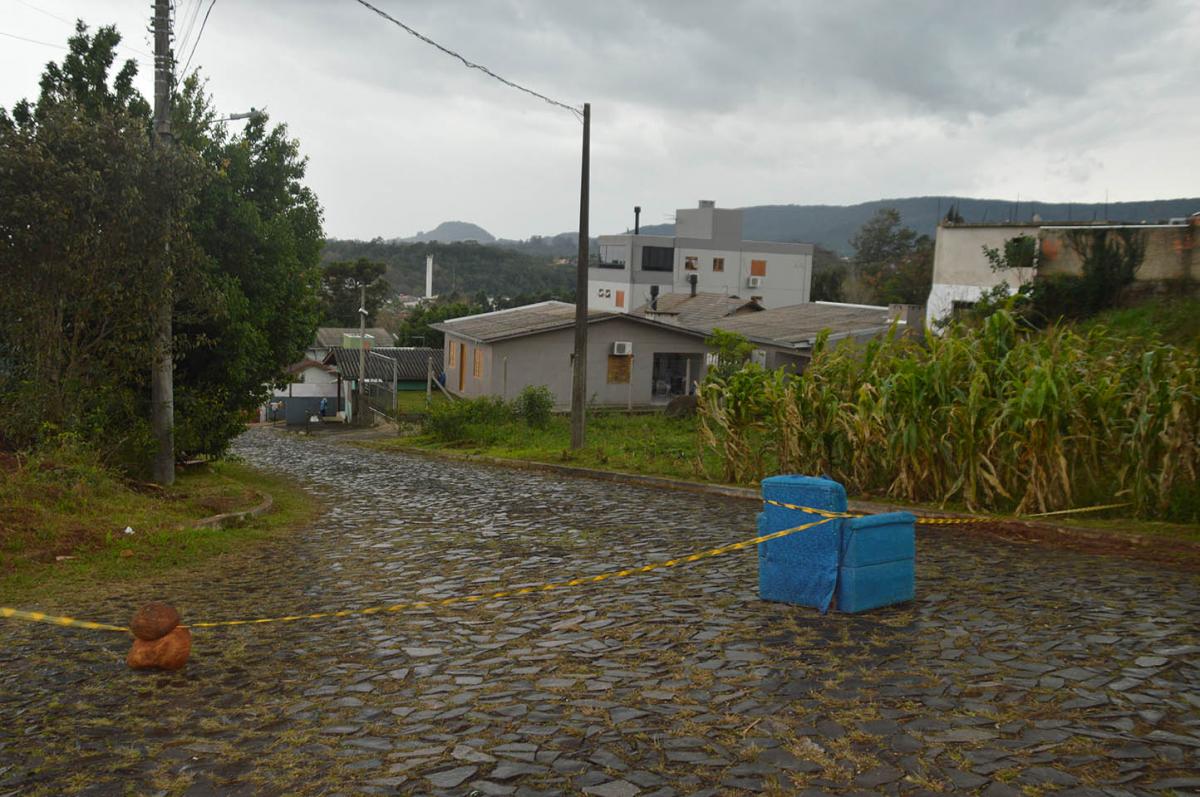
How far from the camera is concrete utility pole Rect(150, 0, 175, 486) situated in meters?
14.2

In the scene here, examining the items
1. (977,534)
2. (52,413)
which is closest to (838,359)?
(977,534)

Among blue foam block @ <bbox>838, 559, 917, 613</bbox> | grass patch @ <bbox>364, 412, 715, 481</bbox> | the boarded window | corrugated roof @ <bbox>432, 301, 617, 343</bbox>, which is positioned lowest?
grass patch @ <bbox>364, 412, 715, 481</bbox>

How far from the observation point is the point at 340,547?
12422mm

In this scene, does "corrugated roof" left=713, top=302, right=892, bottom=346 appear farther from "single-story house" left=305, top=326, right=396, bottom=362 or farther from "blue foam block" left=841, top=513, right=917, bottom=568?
"single-story house" left=305, top=326, right=396, bottom=362

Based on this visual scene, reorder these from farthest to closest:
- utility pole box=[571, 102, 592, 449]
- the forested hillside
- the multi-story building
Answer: the forested hillside
the multi-story building
utility pole box=[571, 102, 592, 449]

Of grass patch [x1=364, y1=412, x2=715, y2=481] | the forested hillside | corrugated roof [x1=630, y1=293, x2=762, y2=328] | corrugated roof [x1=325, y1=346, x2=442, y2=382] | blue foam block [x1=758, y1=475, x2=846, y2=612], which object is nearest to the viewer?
blue foam block [x1=758, y1=475, x2=846, y2=612]

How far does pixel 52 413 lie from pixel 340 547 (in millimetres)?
4258

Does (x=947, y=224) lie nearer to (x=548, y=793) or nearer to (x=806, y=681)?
(x=806, y=681)

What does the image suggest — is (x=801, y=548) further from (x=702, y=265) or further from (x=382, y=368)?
(x=702, y=265)

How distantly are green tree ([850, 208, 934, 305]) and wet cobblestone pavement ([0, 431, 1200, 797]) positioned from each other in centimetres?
6919

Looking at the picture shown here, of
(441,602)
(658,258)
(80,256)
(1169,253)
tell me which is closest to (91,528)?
(80,256)

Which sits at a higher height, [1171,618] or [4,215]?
[4,215]

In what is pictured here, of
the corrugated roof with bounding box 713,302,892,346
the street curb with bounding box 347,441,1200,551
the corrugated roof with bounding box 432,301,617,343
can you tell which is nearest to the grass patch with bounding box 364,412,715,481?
the street curb with bounding box 347,441,1200,551

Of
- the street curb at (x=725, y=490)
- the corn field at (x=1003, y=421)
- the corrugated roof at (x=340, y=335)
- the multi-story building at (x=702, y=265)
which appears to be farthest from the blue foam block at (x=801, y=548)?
the multi-story building at (x=702, y=265)
